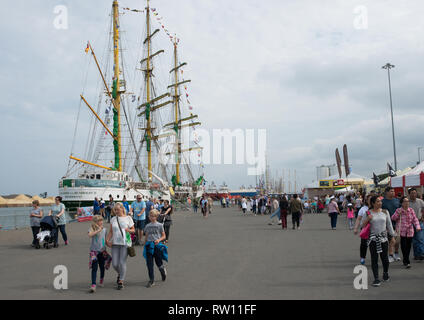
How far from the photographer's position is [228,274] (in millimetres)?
7988

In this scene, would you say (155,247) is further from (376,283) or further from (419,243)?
(419,243)

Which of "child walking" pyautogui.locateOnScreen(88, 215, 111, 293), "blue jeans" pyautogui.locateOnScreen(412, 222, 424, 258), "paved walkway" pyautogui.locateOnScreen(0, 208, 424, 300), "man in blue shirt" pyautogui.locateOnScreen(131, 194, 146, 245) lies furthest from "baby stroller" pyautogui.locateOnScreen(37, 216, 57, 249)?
"blue jeans" pyautogui.locateOnScreen(412, 222, 424, 258)

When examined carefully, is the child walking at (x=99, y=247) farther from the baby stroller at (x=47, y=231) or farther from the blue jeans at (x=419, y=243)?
the blue jeans at (x=419, y=243)

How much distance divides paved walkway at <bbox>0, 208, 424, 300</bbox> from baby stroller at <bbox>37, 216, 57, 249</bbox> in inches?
15.6

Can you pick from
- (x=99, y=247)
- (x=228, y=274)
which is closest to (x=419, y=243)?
(x=228, y=274)

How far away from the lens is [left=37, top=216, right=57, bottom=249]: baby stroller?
1301 cm

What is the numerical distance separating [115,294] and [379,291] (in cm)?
434

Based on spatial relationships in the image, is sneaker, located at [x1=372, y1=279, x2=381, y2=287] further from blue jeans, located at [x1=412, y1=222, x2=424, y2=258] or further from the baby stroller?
the baby stroller

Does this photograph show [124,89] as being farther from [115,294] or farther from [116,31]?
[115,294]

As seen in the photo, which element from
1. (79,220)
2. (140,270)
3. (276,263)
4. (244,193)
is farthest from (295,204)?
(244,193)

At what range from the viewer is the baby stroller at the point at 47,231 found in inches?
512

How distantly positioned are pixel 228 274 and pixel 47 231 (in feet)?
25.4

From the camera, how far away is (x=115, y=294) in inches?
263

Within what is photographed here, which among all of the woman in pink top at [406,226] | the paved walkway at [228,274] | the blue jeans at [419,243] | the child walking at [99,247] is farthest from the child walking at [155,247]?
the blue jeans at [419,243]
